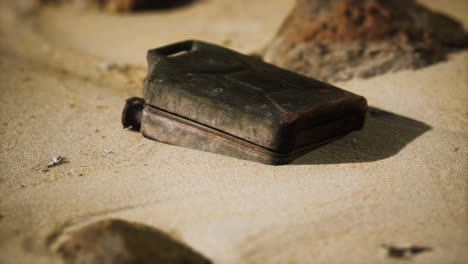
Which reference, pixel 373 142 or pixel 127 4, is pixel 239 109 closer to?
pixel 373 142

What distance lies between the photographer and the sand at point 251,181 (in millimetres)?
2014

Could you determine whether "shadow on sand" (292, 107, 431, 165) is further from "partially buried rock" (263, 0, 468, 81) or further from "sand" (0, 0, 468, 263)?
"partially buried rock" (263, 0, 468, 81)

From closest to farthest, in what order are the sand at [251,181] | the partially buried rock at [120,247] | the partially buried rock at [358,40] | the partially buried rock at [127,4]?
the partially buried rock at [120,247]
the sand at [251,181]
the partially buried rock at [358,40]
the partially buried rock at [127,4]

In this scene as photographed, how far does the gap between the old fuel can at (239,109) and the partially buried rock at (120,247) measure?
2.42 ft

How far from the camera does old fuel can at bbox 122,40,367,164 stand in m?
2.50

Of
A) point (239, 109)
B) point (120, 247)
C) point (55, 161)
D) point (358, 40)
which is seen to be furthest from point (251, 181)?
point (358, 40)

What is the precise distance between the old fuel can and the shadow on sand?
55mm

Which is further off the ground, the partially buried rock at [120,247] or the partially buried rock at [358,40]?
the partially buried rock at [358,40]

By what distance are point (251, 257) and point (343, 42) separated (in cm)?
245

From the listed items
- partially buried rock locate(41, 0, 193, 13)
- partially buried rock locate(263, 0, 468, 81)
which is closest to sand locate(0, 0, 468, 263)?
partially buried rock locate(263, 0, 468, 81)

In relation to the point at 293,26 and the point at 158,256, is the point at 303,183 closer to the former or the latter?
the point at 158,256

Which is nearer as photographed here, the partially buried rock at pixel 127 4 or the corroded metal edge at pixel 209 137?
the corroded metal edge at pixel 209 137

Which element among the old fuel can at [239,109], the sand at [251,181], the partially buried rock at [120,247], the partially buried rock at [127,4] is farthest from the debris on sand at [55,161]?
the partially buried rock at [127,4]

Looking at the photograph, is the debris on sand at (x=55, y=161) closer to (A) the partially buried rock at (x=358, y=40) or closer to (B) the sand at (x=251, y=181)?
(B) the sand at (x=251, y=181)
